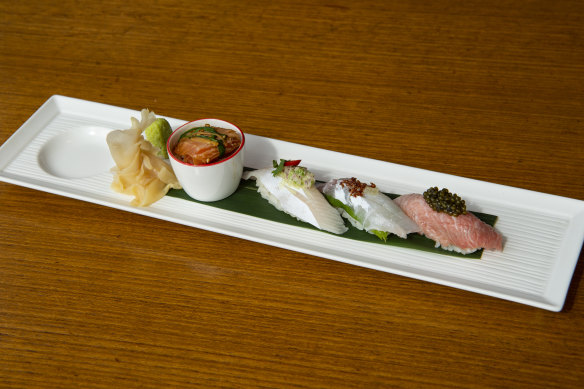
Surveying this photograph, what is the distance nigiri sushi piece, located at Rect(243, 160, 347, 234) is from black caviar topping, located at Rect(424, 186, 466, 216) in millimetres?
277

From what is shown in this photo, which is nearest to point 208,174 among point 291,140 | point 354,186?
point 354,186

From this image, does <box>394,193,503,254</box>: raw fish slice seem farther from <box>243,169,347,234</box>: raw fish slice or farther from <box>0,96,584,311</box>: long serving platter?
<box>243,169,347,234</box>: raw fish slice

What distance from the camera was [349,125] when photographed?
7.47ft

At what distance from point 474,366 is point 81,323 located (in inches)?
42.0

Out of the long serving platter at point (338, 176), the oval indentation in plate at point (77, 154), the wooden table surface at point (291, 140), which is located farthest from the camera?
the oval indentation in plate at point (77, 154)

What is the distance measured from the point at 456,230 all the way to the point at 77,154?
1.42 meters

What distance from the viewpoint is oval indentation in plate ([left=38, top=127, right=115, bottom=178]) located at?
2051 mm

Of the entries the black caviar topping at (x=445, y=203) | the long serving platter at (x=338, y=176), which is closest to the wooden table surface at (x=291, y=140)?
the long serving platter at (x=338, y=176)

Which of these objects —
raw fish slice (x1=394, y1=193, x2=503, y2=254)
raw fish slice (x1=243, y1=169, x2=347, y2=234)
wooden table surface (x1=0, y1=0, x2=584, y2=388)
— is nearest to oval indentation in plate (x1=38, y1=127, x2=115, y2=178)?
wooden table surface (x1=0, y1=0, x2=584, y2=388)

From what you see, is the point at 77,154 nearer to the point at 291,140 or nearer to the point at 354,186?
the point at 291,140

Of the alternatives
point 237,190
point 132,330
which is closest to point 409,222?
point 237,190

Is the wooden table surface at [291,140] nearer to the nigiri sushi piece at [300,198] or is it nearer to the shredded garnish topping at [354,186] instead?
the nigiri sushi piece at [300,198]

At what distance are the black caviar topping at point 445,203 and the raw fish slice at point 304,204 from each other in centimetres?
28

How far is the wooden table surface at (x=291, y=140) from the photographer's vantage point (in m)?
1.44
